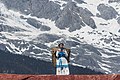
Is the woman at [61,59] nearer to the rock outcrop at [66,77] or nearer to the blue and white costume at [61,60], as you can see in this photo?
the blue and white costume at [61,60]

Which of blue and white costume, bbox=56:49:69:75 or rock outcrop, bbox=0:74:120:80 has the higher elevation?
blue and white costume, bbox=56:49:69:75

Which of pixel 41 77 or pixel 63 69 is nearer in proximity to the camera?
pixel 41 77

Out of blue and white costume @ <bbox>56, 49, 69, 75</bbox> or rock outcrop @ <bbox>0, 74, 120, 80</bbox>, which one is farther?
blue and white costume @ <bbox>56, 49, 69, 75</bbox>

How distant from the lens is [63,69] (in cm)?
2202

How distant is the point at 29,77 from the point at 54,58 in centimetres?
693

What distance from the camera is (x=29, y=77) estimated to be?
15.1 metres

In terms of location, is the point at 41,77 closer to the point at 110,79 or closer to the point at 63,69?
the point at 110,79

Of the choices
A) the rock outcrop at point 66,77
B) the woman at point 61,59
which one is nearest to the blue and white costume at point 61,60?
the woman at point 61,59

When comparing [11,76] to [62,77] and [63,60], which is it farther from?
[63,60]

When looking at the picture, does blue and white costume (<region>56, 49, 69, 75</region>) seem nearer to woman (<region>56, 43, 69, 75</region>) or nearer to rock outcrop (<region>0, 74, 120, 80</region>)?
woman (<region>56, 43, 69, 75</region>)

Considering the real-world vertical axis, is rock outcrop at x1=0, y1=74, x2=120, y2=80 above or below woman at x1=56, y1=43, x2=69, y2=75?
below

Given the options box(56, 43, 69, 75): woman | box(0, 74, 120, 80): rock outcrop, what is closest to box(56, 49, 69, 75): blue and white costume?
box(56, 43, 69, 75): woman

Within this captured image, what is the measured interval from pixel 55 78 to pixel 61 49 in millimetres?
7595

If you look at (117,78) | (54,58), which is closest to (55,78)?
(117,78)
